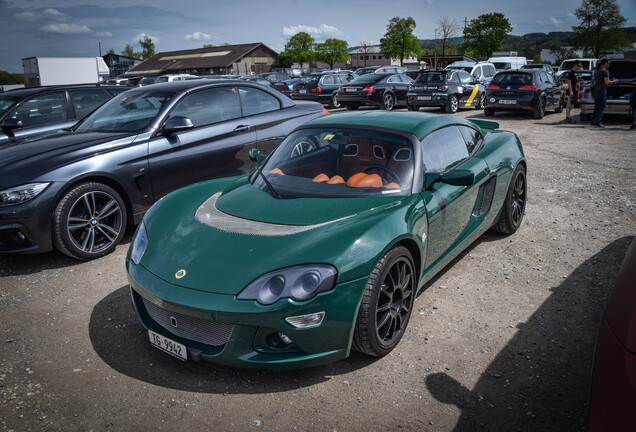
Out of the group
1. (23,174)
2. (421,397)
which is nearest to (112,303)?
(23,174)

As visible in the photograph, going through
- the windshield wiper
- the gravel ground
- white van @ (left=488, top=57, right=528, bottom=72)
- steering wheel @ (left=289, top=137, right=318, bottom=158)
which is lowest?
the gravel ground

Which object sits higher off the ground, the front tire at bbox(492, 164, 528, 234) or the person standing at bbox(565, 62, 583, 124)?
the person standing at bbox(565, 62, 583, 124)

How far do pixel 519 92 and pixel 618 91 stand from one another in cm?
260

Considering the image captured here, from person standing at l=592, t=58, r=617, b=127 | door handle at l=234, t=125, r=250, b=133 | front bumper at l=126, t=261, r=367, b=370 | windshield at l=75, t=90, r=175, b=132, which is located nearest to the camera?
front bumper at l=126, t=261, r=367, b=370

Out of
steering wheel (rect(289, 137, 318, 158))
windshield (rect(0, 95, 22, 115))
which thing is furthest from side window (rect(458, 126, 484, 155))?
windshield (rect(0, 95, 22, 115))

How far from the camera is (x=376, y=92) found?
55.4 feet

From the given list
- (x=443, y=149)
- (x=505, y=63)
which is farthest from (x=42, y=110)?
(x=505, y=63)

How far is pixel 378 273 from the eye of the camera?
277 centimetres

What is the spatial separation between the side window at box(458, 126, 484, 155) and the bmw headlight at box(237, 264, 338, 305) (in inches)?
92.8

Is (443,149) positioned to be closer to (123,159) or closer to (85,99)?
(123,159)

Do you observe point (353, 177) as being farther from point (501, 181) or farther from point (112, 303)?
point (112, 303)

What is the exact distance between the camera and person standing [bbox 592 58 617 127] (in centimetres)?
1222

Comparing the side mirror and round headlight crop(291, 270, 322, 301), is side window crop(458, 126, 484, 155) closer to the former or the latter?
round headlight crop(291, 270, 322, 301)

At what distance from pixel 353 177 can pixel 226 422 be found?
185 centimetres
